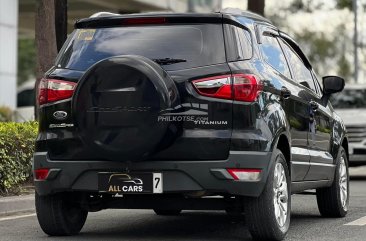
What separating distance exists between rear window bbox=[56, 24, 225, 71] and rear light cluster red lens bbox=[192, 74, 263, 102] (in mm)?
181

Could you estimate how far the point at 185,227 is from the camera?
29.1 feet

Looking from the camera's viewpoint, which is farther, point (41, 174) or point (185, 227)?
point (185, 227)

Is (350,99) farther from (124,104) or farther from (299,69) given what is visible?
(124,104)

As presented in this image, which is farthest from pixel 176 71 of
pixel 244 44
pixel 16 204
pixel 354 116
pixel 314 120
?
pixel 354 116

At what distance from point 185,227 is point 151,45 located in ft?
7.19

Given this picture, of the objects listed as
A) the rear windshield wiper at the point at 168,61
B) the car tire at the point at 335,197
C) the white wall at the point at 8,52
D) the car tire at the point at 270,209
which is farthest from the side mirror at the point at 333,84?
the white wall at the point at 8,52

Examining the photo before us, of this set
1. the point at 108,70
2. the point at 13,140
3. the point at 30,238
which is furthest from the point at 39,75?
the point at 108,70

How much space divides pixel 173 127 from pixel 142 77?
44cm

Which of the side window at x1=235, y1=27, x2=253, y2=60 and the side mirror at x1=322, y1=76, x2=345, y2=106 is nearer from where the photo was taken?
the side window at x1=235, y1=27, x2=253, y2=60

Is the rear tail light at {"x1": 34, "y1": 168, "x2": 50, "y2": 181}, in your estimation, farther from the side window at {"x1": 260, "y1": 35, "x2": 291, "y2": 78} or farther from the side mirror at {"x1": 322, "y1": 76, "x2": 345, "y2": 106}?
the side mirror at {"x1": 322, "y1": 76, "x2": 345, "y2": 106}

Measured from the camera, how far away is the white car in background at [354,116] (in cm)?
1688

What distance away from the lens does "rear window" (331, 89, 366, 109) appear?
18031 mm

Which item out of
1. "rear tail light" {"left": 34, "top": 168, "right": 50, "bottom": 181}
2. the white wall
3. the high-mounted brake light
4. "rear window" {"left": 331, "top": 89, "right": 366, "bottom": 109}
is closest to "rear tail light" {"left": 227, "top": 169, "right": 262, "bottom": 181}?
the high-mounted brake light

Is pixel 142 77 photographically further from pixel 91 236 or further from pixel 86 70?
pixel 91 236
